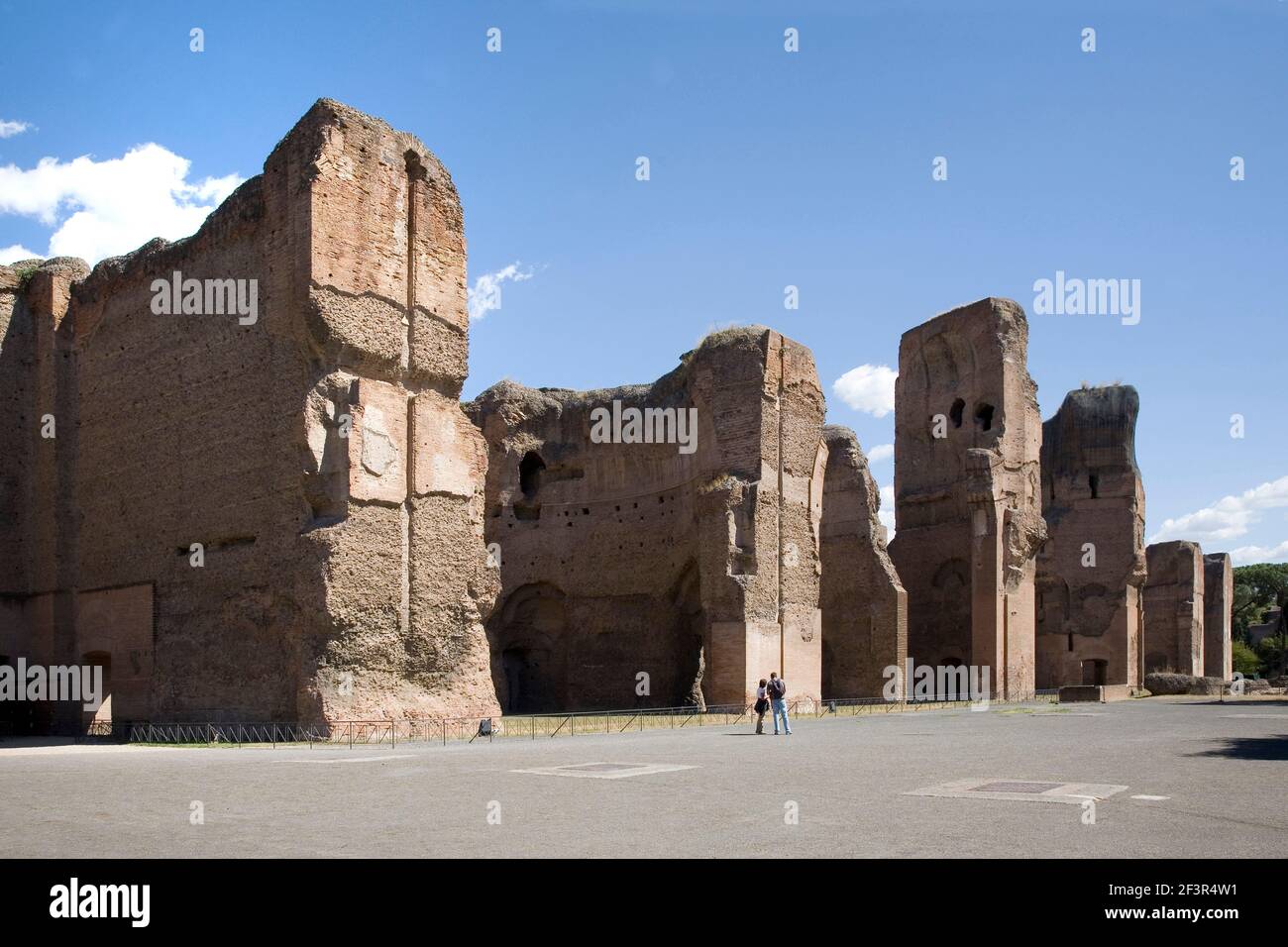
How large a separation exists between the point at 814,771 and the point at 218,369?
1287 cm

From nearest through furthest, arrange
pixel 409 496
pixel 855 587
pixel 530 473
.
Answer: pixel 409 496
pixel 855 587
pixel 530 473

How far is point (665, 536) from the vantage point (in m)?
30.7

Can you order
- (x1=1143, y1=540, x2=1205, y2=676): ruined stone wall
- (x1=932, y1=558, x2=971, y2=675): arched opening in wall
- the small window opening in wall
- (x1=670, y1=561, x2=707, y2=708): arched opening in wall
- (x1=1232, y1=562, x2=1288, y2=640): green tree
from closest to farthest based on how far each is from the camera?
(x1=670, y1=561, x2=707, y2=708): arched opening in wall → the small window opening in wall → (x1=932, y1=558, x2=971, y2=675): arched opening in wall → (x1=1143, y1=540, x2=1205, y2=676): ruined stone wall → (x1=1232, y1=562, x2=1288, y2=640): green tree

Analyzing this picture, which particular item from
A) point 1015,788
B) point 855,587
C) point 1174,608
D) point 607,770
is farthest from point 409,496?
point 1174,608

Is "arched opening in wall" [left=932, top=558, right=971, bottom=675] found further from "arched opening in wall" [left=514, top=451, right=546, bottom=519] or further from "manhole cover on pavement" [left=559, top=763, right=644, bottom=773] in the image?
"manhole cover on pavement" [left=559, top=763, right=644, bottom=773]

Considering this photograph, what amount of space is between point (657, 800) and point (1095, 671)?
137 feet

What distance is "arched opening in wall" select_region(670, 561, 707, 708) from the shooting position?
30.3 m

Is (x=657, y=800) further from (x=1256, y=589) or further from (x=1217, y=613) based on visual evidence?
(x=1256, y=589)

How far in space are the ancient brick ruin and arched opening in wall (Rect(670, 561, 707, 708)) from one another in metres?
0.08

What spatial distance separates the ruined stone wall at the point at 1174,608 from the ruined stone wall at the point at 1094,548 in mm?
7157

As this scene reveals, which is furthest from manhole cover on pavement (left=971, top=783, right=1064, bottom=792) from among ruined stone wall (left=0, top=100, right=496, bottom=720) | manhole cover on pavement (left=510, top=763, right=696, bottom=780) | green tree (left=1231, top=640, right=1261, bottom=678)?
green tree (left=1231, top=640, right=1261, bottom=678)
